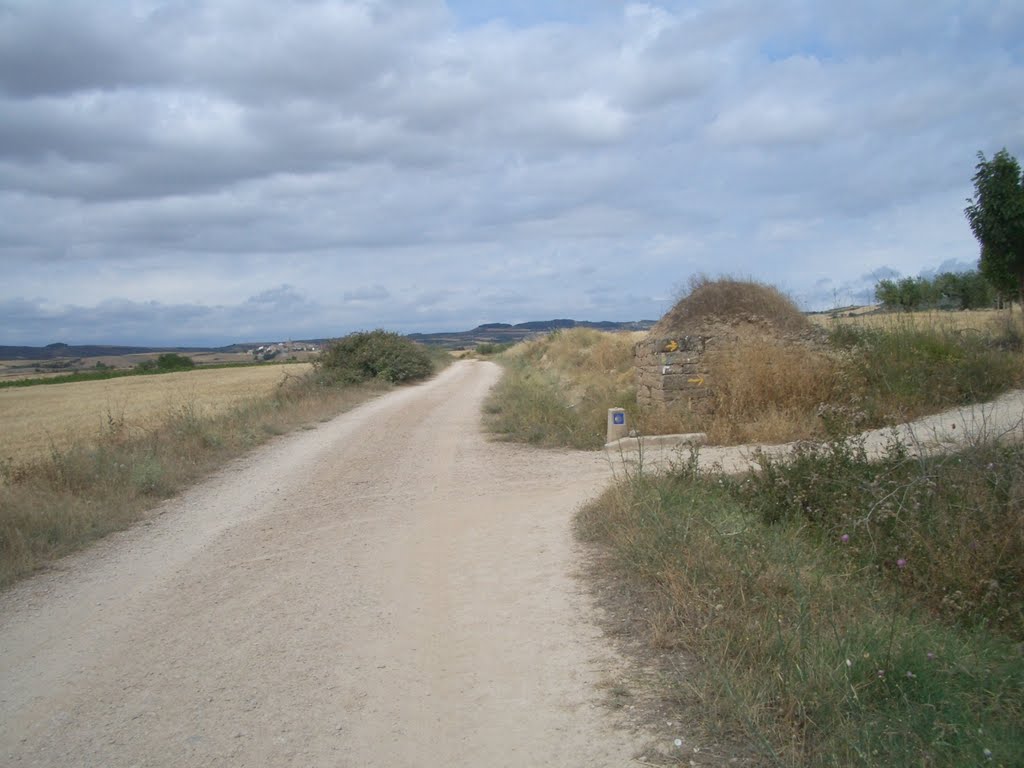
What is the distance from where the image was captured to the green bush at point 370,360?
31.0 metres

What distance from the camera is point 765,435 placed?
11195 millimetres

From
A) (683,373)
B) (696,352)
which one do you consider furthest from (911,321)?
(683,373)

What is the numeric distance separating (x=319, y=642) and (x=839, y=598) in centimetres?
334

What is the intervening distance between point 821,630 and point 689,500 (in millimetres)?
2492

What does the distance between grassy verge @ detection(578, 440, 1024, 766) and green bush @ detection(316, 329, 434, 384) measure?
24.1 m

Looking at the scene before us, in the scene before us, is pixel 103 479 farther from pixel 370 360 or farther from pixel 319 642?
pixel 370 360

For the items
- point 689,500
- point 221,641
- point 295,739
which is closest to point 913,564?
point 689,500

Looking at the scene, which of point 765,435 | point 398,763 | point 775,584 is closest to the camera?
point 398,763

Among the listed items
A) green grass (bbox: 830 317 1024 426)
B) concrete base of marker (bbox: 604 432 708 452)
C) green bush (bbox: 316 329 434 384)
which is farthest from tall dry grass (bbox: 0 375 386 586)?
green bush (bbox: 316 329 434 384)

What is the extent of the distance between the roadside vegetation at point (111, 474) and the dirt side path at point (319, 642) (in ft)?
1.37

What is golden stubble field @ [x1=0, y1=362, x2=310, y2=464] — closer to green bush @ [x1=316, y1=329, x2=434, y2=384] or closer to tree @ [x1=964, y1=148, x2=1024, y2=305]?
green bush @ [x1=316, y1=329, x2=434, y2=384]

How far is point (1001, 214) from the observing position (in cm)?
2017

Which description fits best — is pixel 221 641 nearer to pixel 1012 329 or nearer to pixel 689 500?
pixel 689 500

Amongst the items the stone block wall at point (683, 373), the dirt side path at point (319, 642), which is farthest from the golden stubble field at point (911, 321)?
the dirt side path at point (319, 642)
